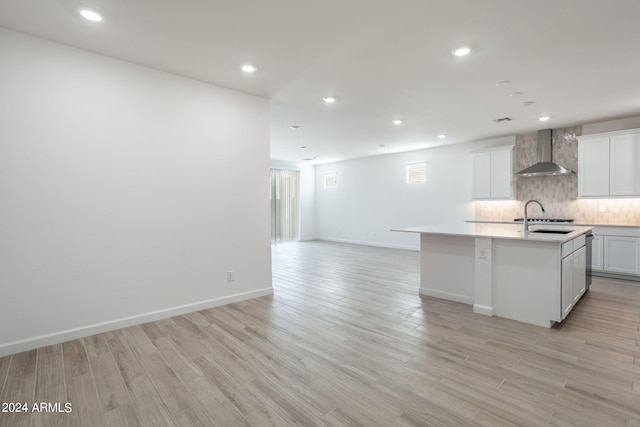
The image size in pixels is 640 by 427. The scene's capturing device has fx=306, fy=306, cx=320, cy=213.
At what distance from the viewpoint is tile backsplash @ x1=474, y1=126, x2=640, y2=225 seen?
559 cm

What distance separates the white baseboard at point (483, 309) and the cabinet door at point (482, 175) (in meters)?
4.05

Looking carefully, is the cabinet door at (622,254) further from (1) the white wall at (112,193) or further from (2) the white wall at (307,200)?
(2) the white wall at (307,200)

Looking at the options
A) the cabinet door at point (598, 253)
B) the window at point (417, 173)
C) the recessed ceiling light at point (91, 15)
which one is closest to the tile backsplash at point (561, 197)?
the cabinet door at point (598, 253)

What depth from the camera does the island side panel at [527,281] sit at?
10.3ft

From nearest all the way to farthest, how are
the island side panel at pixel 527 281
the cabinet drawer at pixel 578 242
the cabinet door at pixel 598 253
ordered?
the island side panel at pixel 527 281 → the cabinet drawer at pixel 578 242 → the cabinet door at pixel 598 253

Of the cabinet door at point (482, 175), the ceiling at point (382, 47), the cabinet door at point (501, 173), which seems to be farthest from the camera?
the cabinet door at point (482, 175)

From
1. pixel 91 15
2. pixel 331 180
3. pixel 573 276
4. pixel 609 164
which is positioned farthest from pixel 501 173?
pixel 91 15

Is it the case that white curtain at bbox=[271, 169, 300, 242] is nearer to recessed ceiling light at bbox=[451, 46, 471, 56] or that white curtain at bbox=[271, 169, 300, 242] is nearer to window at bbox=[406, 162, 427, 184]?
window at bbox=[406, 162, 427, 184]

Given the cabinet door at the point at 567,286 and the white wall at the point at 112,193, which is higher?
the white wall at the point at 112,193

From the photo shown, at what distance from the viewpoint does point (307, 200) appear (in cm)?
1120

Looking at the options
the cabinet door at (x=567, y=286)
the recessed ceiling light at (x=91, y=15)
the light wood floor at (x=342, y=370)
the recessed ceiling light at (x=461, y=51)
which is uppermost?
the recessed ceiling light at (x=91, y=15)

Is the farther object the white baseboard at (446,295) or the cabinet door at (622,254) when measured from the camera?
the cabinet door at (622,254)

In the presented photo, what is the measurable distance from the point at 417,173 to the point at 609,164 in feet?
12.9

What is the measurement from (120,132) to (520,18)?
12.5 ft
